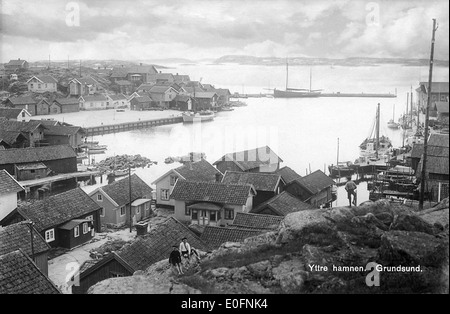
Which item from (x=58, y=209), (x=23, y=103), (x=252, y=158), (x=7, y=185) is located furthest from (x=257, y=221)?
(x=23, y=103)

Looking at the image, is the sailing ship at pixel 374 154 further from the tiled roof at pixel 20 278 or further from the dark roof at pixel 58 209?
the tiled roof at pixel 20 278

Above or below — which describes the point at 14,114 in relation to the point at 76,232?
above

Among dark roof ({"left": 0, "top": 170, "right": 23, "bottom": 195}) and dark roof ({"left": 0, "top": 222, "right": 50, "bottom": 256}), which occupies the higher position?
dark roof ({"left": 0, "top": 170, "right": 23, "bottom": 195})

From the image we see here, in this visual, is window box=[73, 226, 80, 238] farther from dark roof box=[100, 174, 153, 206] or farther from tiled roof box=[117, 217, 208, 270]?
tiled roof box=[117, 217, 208, 270]

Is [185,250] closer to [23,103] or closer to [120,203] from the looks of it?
[120,203]

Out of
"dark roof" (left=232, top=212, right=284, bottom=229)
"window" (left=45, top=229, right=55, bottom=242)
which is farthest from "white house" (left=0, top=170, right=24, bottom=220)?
"dark roof" (left=232, top=212, right=284, bottom=229)
